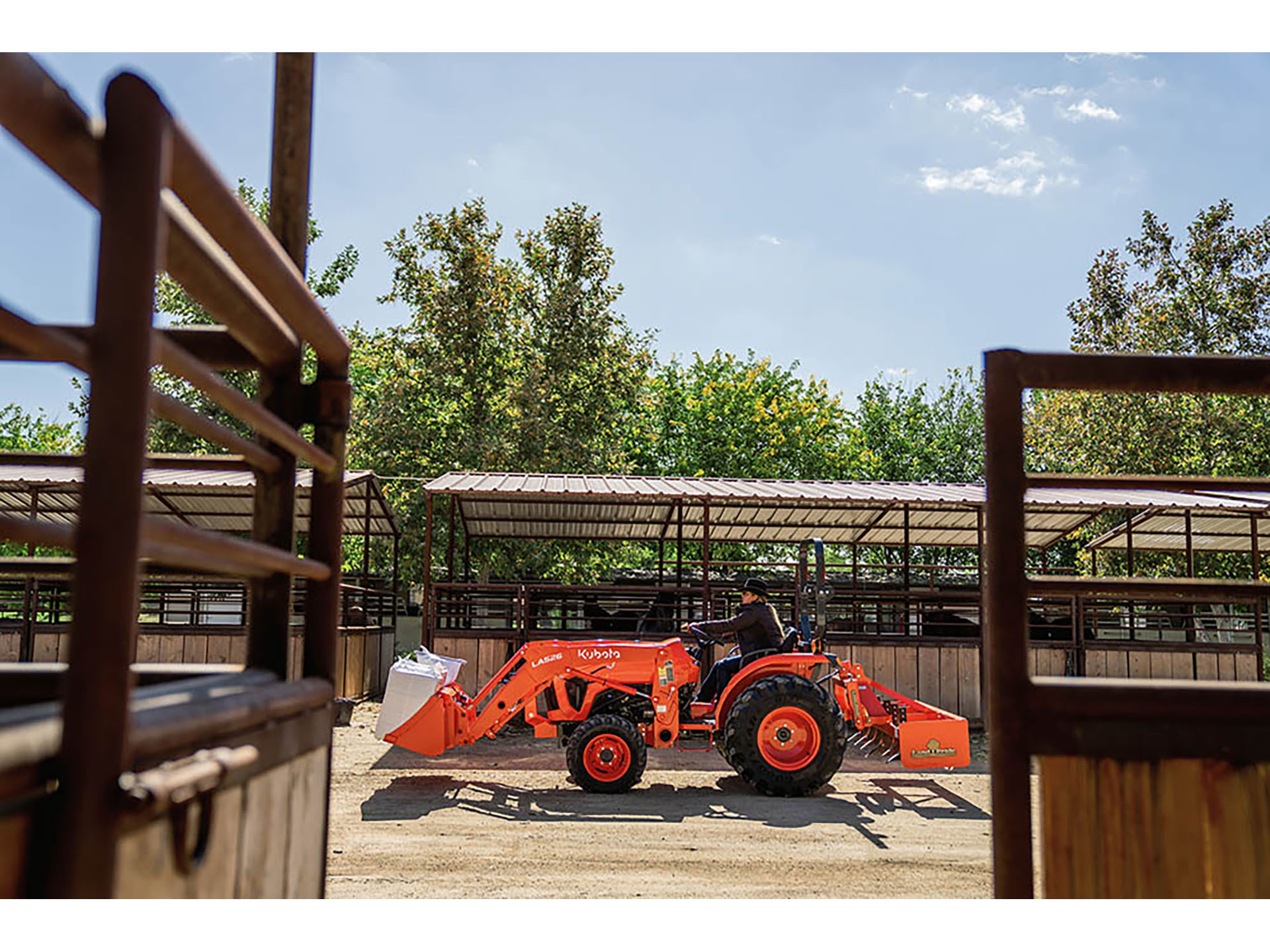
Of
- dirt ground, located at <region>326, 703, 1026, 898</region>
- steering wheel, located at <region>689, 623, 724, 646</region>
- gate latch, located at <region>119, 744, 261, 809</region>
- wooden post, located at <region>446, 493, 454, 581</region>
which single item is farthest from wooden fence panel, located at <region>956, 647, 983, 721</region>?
gate latch, located at <region>119, 744, 261, 809</region>

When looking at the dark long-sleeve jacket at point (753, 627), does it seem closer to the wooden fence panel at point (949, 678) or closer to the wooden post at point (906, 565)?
the wooden post at point (906, 565)

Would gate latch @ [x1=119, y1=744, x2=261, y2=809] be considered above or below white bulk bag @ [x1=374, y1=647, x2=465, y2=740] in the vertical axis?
above

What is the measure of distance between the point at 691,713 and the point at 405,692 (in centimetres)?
278

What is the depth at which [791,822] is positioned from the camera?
917 cm

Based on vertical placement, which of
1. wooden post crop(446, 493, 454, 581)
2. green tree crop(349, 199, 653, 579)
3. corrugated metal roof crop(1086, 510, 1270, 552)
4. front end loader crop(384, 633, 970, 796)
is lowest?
front end loader crop(384, 633, 970, 796)

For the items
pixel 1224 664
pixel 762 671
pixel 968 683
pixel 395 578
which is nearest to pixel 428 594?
Result: pixel 395 578

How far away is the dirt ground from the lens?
6832mm

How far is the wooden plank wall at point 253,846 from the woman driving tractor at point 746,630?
25.6ft

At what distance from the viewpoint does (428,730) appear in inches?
420

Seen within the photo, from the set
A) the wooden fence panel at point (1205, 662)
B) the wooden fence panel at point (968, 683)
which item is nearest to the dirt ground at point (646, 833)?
the wooden fence panel at point (968, 683)

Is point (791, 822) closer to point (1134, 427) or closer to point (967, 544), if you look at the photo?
point (967, 544)

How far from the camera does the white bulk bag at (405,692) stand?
418 inches

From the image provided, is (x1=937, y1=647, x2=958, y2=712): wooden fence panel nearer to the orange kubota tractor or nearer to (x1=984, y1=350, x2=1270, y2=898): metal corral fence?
the orange kubota tractor

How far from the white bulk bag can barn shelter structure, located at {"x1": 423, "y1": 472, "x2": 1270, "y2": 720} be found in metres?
3.56
